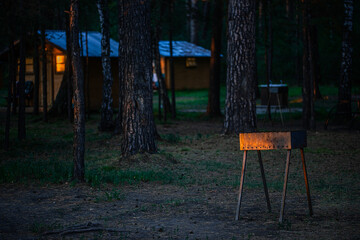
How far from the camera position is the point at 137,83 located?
441 inches

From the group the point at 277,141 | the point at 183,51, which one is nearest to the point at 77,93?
the point at 277,141

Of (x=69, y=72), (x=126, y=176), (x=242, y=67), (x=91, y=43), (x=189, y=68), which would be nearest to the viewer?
(x=126, y=176)

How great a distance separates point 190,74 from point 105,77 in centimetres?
2620

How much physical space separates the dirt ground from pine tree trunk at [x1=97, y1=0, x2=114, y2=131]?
6719 millimetres

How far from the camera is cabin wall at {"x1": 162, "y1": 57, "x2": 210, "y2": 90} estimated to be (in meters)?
44.0

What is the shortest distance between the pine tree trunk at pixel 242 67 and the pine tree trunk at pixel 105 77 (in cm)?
562

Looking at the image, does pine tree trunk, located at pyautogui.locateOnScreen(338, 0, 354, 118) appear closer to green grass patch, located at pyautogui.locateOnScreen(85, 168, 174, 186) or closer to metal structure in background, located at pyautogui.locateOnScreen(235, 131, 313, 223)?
green grass patch, located at pyautogui.locateOnScreen(85, 168, 174, 186)

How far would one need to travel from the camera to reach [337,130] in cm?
1680

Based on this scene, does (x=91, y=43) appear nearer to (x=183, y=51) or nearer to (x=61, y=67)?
(x=61, y=67)

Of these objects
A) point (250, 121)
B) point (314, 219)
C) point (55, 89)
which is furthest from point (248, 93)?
point (55, 89)

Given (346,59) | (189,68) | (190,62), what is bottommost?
(346,59)

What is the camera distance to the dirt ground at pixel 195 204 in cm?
589

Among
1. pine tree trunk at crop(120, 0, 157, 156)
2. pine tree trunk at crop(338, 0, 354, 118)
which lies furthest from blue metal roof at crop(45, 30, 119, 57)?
pine tree trunk at crop(120, 0, 157, 156)

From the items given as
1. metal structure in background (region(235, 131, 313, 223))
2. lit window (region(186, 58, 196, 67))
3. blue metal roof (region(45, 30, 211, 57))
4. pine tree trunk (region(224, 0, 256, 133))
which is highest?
blue metal roof (region(45, 30, 211, 57))
